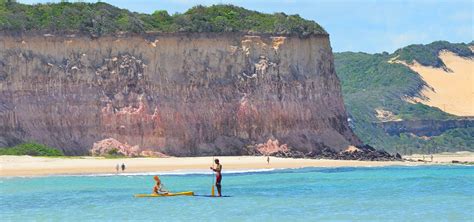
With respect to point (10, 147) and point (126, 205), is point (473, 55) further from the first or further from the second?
point (126, 205)

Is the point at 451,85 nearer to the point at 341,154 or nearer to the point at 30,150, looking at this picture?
the point at 341,154

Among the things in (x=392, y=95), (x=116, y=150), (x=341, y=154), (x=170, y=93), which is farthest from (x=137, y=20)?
(x=392, y=95)

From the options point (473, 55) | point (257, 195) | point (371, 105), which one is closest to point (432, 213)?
point (257, 195)

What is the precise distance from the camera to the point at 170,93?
62531 millimetres

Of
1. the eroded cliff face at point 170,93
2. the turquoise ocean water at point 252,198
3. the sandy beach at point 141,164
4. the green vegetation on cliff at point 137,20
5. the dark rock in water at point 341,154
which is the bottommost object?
the turquoise ocean water at point 252,198

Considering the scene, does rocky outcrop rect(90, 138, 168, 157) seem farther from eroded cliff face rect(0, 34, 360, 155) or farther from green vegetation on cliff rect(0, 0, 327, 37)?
green vegetation on cliff rect(0, 0, 327, 37)

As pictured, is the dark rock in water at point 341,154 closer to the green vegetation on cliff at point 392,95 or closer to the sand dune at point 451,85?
the green vegetation on cliff at point 392,95

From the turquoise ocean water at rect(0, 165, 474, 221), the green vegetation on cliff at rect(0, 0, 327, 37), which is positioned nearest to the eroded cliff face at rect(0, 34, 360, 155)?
the green vegetation on cliff at rect(0, 0, 327, 37)

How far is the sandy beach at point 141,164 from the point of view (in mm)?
48156

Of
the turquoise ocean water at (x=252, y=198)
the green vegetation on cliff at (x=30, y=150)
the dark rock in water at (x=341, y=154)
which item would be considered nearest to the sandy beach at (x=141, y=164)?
the green vegetation on cliff at (x=30, y=150)

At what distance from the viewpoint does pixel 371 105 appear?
10900cm

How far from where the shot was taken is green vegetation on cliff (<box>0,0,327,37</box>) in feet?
201

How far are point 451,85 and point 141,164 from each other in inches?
3221

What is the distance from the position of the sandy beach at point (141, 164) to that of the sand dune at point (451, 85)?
57.5 meters
